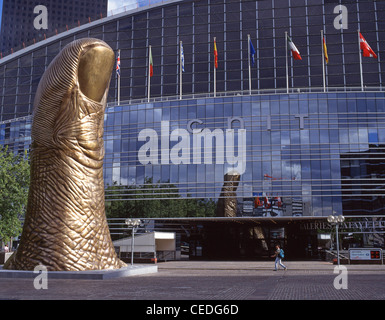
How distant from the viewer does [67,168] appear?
18312mm

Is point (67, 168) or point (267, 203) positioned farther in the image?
point (267, 203)

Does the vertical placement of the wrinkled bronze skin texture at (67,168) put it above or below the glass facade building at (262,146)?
below

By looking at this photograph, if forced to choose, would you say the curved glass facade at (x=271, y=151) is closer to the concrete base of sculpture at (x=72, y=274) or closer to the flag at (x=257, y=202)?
the flag at (x=257, y=202)

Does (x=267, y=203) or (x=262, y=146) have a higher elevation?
(x=262, y=146)

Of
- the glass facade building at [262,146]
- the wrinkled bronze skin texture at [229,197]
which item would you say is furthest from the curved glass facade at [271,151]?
the wrinkled bronze skin texture at [229,197]

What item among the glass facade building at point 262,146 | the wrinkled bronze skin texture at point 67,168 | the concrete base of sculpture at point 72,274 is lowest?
the concrete base of sculpture at point 72,274

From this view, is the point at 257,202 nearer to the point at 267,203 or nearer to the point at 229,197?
the point at 267,203

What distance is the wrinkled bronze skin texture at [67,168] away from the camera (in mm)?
18047

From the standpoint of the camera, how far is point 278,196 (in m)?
51.2

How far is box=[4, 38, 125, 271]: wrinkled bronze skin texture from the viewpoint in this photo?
59.2 ft

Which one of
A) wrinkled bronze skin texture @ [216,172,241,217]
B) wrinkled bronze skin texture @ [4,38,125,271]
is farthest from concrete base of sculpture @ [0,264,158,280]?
wrinkled bronze skin texture @ [216,172,241,217]

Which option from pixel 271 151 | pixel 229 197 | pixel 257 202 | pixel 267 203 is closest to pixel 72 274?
pixel 229 197

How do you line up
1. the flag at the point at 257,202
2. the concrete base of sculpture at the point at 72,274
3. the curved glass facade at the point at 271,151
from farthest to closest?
1. the flag at the point at 257,202
2. the curved glass facade at the point at 271,151
3. the concrete base of sculpture at the point at 72,274

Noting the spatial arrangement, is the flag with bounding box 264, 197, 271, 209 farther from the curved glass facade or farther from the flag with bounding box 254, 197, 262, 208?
the flag with bounding box 254, 197, 262, 208
